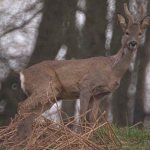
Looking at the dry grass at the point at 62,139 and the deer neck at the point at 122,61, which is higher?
the deer neck at the point at 122,61

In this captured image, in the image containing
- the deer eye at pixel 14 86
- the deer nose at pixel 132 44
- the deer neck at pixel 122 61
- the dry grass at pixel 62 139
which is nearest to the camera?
Result: the dry grass at pixel 62 139

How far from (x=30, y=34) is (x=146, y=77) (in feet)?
7.28

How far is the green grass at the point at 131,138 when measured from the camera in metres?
9.03

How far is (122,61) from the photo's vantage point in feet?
36.2

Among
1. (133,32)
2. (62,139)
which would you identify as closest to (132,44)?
(133,32)

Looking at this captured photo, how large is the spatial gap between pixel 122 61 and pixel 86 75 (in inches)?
24.4

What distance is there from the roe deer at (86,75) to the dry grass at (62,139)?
4.38 ft

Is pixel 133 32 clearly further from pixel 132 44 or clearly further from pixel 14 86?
pixel 14 86

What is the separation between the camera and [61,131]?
8.34 meters

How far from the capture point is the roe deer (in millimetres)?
10414

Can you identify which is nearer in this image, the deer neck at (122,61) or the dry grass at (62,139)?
the dry grass at (62,139)

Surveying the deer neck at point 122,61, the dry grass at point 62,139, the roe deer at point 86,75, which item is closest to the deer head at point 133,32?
the roe deer at point 86,75

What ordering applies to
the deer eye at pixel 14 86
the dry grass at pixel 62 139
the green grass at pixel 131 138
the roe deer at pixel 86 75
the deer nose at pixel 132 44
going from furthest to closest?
the deer eye at pixel 14 86, the deer nose at pixel 132 44, the roe deer at pixel 86 75, the green grass at pixel 131 138, the dry grass at pixel 62 139

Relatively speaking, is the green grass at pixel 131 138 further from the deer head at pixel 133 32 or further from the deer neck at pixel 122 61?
the deer head at pixel 133 32
